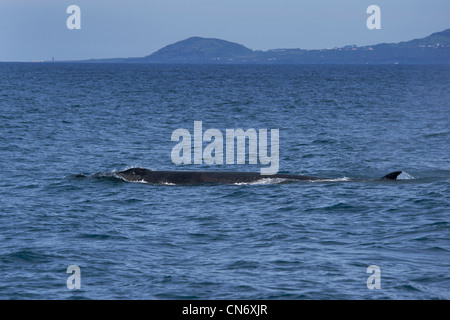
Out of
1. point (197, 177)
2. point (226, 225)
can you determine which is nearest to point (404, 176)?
point (197, 177)

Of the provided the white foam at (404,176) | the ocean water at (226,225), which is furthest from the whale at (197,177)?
the ocean water at (226,225)

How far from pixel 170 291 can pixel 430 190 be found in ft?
48.2

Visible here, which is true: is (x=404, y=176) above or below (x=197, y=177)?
below

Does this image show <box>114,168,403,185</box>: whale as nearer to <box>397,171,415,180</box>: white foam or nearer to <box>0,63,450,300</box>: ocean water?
<box>397,171,415,180</box>: white foam

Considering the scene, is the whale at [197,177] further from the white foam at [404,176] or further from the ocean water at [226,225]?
the ocean water at [226,225]

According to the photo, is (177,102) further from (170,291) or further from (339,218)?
(170,291)

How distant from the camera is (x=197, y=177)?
30047 millimetres

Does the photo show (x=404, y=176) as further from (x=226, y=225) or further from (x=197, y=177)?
(x=226, y=225)

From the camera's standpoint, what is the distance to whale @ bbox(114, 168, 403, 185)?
29658 mm

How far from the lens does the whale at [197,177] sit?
29.7 meters

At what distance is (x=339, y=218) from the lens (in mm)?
23234

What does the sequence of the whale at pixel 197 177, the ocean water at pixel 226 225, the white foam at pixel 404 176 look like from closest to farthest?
the ocean water at pixel 226 225 < the whale at pixel 197 177 < the white foam at pixel 404 176
